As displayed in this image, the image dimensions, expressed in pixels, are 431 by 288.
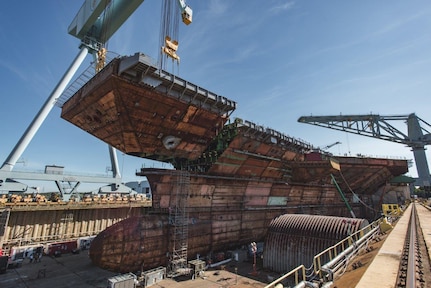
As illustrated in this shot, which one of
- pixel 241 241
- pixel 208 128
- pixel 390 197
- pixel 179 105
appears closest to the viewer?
pixel 179 105

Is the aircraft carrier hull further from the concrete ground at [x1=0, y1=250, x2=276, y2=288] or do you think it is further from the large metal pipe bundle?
the large metal pipe bundle

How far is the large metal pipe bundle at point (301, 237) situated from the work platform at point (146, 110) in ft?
34.3

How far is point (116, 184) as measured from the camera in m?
54.4

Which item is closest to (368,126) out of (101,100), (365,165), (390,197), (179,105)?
(390,197)

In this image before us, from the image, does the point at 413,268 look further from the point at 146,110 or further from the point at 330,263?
the point at 146,110

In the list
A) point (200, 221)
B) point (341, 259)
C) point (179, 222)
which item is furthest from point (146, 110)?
point (341, 259)

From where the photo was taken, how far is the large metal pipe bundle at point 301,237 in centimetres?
1723

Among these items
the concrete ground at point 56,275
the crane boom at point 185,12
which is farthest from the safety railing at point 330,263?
the crane boom at point 185,12

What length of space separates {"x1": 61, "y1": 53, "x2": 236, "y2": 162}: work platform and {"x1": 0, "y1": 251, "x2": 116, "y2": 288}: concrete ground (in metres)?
10.4

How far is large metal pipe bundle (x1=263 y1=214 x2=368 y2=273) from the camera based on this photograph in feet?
56.5

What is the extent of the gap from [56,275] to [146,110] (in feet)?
53.3

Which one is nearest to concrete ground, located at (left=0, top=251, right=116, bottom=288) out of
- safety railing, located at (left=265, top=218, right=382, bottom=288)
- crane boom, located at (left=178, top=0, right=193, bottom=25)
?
safety railing, located at (left=265, top=218, right=382, bottom=288)

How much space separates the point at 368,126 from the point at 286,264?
65382mm

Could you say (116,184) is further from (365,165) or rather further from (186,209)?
(365,165)
